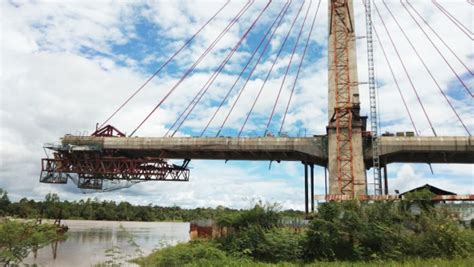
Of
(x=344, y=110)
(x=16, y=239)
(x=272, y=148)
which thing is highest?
(x=344, y=110)

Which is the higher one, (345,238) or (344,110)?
(344,110)

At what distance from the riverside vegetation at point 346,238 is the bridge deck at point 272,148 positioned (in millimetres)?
14312

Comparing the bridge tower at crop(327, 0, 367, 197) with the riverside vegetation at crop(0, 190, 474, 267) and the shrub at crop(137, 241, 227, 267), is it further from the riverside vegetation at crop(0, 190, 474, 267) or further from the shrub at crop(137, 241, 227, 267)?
the shrub at crop(137, 241, 227, 267)

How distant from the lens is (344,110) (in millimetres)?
43250

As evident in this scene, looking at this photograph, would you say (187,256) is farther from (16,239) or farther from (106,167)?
(106,167)

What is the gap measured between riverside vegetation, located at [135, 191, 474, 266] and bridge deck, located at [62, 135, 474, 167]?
14.3 metres

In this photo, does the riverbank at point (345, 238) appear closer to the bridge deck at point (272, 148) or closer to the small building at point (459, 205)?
the small building at point (459, 205)

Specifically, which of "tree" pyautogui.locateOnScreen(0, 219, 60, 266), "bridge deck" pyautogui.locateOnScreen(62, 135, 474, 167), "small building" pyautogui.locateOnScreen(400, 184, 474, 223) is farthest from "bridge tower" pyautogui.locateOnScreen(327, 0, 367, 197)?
"tree" pyautogui.locateOnScreen(0, 219, 60, 266)

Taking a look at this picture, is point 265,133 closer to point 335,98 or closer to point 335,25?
point 335,98

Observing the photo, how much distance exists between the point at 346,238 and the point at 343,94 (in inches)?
868

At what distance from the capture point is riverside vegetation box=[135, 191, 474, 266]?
22703 millimetres

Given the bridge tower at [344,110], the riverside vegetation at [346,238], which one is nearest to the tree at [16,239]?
the riverside vegetation at [346,238]

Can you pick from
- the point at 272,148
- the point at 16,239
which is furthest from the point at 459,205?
the point at 16,239

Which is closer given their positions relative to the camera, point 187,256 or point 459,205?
point 187,256
